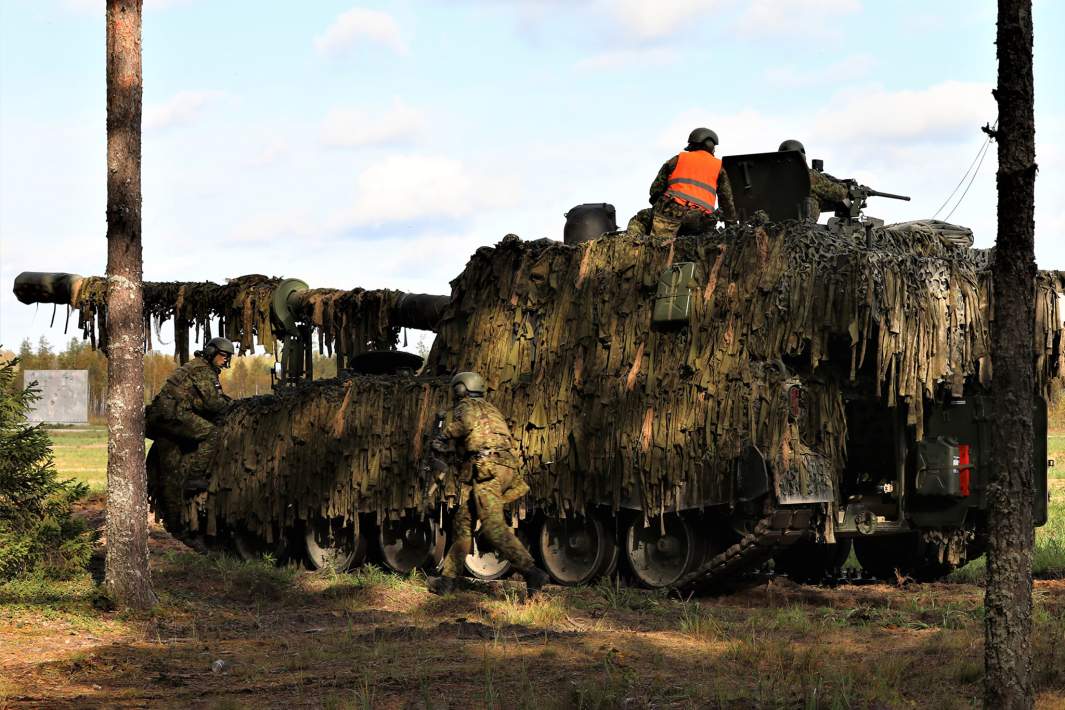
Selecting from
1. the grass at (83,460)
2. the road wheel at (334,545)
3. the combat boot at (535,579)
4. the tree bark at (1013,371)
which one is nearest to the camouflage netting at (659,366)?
the road wheel at (334,545)

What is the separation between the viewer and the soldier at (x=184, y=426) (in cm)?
1580

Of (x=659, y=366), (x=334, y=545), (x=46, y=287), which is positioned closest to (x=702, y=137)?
(x=659, y=366)

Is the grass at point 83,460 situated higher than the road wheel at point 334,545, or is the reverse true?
the grass at point 83,460

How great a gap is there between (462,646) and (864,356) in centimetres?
443

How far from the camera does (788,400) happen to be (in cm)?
1248

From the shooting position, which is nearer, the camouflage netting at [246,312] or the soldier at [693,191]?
the soldier at [693,191]

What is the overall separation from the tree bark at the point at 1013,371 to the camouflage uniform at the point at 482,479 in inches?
226

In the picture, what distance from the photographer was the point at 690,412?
13.0 m

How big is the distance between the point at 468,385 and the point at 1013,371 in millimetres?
6489

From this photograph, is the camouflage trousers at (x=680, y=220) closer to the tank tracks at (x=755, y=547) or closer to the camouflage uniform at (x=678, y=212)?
the camouflage uniform at (x=678, y=212)

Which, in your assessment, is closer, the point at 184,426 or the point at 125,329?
the point at 125,329

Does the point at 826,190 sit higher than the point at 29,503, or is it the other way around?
the point at 826,190

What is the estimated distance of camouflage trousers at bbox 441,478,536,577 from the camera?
13.0 metres

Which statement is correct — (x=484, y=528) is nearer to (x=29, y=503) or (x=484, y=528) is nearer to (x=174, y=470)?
(x=29, y=503)
